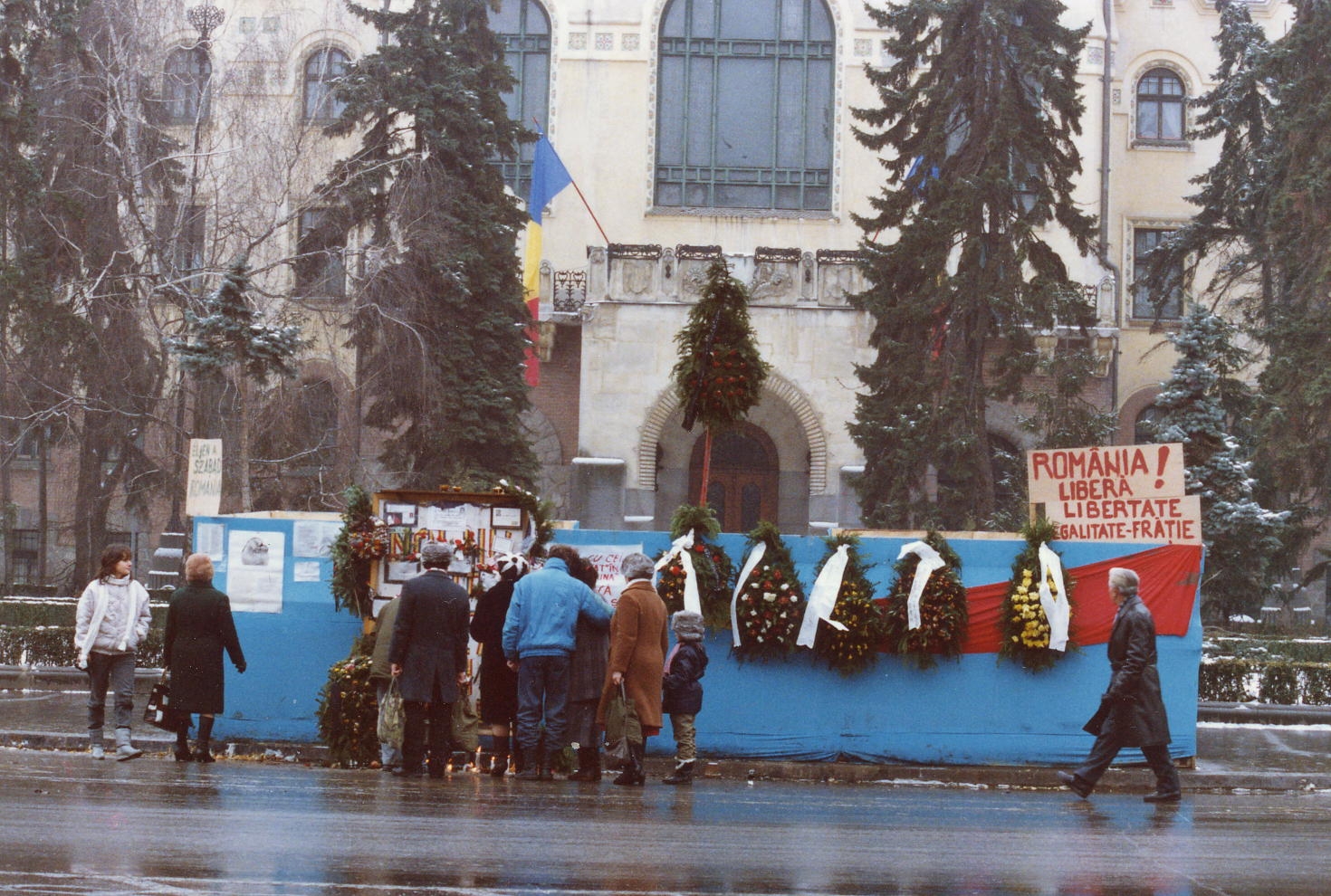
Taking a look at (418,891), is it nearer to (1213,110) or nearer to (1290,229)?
(1290,229)

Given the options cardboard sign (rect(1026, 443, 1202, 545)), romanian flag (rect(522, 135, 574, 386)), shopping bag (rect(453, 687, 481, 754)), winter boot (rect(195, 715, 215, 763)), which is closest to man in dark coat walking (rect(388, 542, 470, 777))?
shopping bag (rect(453, 687, 481, 754))

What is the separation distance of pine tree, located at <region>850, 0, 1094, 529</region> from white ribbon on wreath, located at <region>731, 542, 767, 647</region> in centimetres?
1468

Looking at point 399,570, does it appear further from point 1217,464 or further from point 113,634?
point 1217,464

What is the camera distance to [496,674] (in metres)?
13.3

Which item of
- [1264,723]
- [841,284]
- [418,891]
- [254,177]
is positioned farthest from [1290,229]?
[418,891]

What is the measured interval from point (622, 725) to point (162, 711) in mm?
3882

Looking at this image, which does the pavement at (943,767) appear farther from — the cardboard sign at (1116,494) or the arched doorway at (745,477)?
the arched doorway at (745,477)

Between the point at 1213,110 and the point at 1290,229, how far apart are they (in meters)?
6.40

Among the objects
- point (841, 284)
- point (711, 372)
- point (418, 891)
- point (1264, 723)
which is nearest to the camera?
point (418, 891)

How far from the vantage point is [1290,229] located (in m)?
32.8

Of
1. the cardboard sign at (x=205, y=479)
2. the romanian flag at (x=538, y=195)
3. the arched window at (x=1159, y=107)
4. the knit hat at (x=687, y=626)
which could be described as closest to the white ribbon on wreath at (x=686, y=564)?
the knit hat at (x=687, y=626)

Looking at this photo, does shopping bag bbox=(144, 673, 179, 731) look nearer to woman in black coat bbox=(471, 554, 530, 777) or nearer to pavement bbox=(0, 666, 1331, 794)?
pavement bbox=(0, 666, 1331, 794)

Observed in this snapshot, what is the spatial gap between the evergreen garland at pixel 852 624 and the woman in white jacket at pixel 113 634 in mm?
5685

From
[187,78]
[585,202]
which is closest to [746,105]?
[585,202]
